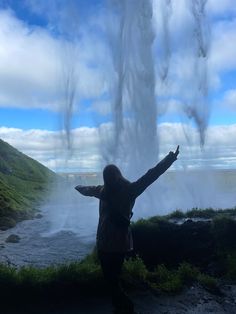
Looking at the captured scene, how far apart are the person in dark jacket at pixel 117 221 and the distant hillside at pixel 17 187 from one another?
25634 mm

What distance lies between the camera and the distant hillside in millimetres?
39562

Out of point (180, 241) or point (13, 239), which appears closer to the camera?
point (180, 241)

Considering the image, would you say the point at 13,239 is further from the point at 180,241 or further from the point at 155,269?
the point at 155,269

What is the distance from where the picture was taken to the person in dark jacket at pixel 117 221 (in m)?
7.72

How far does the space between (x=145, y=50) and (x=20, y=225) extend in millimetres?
16299

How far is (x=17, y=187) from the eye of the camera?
76.7 m

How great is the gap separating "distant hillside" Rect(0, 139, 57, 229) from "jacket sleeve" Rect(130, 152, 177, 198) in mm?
25949

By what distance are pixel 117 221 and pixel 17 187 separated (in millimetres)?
71103

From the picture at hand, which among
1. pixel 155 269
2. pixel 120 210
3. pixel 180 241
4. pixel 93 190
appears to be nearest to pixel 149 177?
pixel 120 210

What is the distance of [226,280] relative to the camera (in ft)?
40.1

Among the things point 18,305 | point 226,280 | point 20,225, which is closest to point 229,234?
point 226,280

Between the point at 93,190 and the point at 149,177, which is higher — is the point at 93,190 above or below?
below

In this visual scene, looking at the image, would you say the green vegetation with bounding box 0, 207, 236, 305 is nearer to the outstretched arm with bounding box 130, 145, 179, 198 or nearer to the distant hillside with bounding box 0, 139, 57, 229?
the outstretched arm with bounding box 130, 145, 179, 198

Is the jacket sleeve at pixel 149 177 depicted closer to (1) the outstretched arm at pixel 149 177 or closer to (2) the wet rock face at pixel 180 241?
(1) the outstretched arm at pixel 149 177
